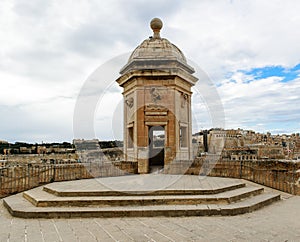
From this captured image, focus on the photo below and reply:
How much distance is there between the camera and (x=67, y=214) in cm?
Result: 594

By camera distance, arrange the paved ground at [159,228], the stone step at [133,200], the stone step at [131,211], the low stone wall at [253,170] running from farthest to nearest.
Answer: the low stone wall at [253,170] < the stone step at [133,200] < the stone step at [131,211] < the paved ground at [159,228]

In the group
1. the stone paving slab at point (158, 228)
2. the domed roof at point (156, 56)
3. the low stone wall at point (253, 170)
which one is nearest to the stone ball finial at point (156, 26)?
the domed roof at point (156, 56)

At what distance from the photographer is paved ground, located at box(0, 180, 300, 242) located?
4664 mm

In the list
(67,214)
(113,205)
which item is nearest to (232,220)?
(113,205)

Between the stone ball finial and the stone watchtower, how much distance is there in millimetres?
679

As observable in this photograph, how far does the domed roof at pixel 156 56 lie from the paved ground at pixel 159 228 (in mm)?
7680

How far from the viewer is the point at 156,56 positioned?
12.4 meters

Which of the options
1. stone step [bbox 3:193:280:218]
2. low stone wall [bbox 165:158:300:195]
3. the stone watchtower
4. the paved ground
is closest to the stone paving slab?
the paved ground

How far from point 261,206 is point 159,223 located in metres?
2.83

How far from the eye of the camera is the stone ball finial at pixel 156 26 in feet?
43.3

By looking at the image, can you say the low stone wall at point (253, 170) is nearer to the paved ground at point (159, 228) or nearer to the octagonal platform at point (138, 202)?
the octagonal platform at point (138, 202)

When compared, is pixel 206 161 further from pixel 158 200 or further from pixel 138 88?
pixel 158 200

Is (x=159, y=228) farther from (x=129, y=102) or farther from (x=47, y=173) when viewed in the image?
(x=129, y=102)

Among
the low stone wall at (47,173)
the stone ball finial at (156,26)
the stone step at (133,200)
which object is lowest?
the stone step at (133,200)
